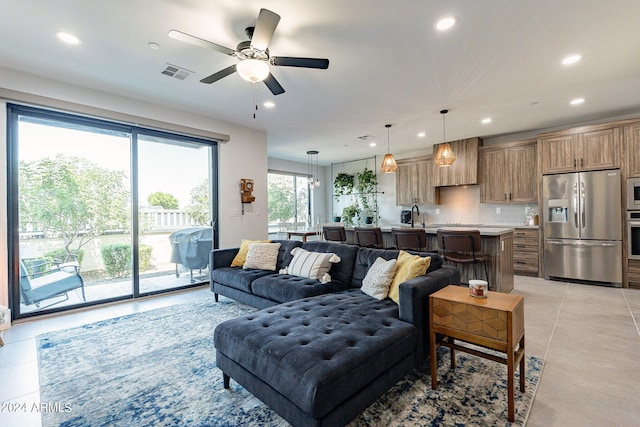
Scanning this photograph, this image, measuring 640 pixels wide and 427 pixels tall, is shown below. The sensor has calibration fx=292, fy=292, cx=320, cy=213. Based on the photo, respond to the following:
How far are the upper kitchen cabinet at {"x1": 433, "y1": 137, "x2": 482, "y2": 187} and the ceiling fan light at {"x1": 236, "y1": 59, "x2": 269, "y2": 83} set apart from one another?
511 cm

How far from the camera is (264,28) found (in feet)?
6.92

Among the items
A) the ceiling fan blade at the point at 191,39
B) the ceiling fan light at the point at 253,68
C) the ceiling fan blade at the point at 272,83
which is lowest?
the ceiling fan light at the point at 253,68

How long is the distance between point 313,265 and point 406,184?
4726 mm

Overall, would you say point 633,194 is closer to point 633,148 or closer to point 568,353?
point 633,148

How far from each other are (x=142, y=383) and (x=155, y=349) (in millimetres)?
561

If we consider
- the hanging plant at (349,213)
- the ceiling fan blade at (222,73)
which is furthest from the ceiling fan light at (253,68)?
the hanging plant at (349,213)

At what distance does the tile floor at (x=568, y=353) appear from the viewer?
1762 millimetres

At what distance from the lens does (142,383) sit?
211 cm

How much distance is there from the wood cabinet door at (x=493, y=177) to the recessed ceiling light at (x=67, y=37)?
649 centimetres

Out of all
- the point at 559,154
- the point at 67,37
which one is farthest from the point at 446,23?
the point at 559,154

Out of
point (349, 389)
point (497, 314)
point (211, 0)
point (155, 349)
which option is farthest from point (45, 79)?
point (497, 314)

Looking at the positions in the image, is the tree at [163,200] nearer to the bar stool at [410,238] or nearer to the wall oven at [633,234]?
the bar stool at [410,238]

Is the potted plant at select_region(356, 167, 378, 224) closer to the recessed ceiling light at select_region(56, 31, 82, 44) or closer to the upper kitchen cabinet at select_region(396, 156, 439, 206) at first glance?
the upper kitchen cabinet at select_region(396, 156, 439, 206)

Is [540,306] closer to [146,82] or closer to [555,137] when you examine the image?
[555,137]
